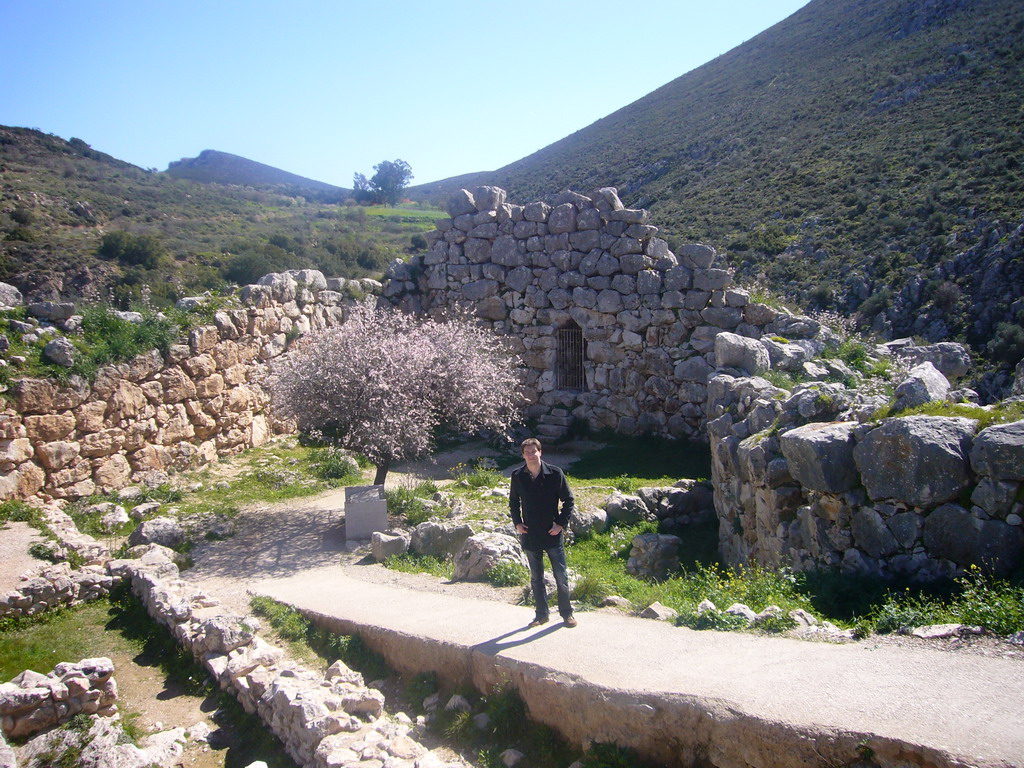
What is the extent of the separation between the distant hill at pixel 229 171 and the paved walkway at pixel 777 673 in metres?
48.1

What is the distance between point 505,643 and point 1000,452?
3.71 metres

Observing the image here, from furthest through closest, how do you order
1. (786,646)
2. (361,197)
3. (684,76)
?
1. (361,197)
2. (684,76)
3. (786,646)

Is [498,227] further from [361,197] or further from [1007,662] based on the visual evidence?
[361,197]

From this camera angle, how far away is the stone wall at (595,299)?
13426mm

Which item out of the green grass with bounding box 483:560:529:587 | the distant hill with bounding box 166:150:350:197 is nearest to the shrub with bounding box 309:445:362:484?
the green grass with bounding box 483:560:529:587

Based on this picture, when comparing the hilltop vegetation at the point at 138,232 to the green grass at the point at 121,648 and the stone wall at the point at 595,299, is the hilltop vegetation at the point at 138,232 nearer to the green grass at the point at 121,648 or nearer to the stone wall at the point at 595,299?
the stone wall at the point at 595,299

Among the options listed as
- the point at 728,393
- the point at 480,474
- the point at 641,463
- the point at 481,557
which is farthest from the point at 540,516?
the point at 641,463

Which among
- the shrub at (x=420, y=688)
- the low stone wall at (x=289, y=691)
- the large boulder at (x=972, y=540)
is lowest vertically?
the shrub at (x=420, y=688)

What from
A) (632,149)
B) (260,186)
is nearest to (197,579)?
(632,149)

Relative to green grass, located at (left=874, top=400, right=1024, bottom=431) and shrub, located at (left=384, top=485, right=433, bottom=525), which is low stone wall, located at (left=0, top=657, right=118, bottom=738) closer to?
shrub, located at (left=384, top=485, right=433, bottom=525)

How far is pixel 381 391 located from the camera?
9.52 metres

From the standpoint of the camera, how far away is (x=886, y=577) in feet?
17.8

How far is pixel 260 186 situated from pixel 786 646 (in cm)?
5840

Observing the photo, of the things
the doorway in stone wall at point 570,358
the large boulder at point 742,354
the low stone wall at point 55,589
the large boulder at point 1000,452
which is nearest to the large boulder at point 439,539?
the low stone wall at point 55,589
